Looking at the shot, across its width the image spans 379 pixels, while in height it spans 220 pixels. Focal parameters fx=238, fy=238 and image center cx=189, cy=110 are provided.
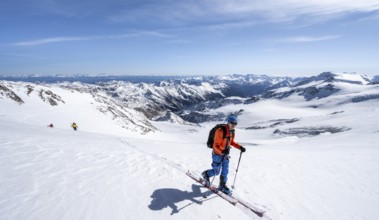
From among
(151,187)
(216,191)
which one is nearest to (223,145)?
(216,191)

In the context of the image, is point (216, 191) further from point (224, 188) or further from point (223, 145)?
point (223, 145)

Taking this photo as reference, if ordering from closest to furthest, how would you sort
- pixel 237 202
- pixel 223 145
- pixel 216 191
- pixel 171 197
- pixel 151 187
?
pixel 237 202 < pixel 171 197 < pixel 223 145 < pixel 216 191 < pixel 151 187

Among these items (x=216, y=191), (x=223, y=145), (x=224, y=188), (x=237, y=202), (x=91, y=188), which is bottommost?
(x=237, y=202)

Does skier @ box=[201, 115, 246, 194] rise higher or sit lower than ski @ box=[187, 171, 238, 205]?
higher

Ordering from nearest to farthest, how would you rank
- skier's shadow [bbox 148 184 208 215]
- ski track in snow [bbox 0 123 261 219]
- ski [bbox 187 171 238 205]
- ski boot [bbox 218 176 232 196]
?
ski track in snow [bbox 0 123 261 219], skier's shadow [bbox 148 184 208 215], ski [bbox 187 171 238 205], ski boot [bbox 218 176 232 196]

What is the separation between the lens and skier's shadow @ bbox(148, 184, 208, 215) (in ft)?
27.7

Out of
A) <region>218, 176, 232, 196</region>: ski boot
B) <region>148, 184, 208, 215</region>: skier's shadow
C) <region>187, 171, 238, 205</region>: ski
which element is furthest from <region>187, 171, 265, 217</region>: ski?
<region>148, 184, 208, 215</region>: skier's shadow

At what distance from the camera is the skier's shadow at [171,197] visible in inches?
332

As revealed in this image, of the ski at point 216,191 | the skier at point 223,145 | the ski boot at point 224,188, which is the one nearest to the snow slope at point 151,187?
the ski at point 216,191

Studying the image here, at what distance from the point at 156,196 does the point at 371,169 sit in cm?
1420

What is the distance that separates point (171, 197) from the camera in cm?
927

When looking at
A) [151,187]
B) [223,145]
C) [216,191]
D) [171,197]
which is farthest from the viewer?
[151,187]

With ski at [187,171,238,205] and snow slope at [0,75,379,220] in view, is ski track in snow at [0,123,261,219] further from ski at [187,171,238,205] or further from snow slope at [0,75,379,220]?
ski at [187,171,238,205]

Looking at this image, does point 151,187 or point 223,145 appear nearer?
point 223,145
